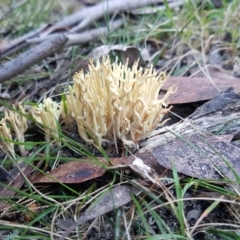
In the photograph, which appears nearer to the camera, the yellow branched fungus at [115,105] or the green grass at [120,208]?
the green grass at [120,208]

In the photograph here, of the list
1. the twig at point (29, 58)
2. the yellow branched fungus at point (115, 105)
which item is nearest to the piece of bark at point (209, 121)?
the yellow branched fungus at point (115, 105)

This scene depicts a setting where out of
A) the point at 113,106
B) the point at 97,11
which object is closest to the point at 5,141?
the point at 113,106

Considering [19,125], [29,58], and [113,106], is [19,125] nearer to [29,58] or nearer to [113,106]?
[113,106]

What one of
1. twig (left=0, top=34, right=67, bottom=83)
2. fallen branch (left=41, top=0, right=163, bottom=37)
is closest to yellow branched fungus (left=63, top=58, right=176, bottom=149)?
twig (left=0, top=34, right=67, bottom=83)

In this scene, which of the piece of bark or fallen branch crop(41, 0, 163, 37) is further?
fallen branch crop(41, 0, 163, 37)

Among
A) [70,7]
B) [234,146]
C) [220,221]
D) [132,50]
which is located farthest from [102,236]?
[70,7]

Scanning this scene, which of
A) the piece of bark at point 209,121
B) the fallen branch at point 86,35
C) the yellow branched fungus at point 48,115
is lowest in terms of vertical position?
the piece of bark at point 209,121

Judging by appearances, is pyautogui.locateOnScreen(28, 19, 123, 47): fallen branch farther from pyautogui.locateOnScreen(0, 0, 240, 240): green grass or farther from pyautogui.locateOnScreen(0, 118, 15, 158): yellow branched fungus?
pyautogui.locateOnScreen(0, 118, 15, 158): yellow branched fungus

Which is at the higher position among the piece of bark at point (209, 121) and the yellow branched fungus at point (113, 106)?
the yellow branched fungus at point (113, 106)

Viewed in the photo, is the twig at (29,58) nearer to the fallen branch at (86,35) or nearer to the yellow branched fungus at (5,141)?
the fallen branch at (86,35)

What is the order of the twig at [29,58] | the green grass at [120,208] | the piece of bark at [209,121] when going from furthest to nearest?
the twig at [29,58] → the piece of bark at [209,121] → the green grass at [120,208]
